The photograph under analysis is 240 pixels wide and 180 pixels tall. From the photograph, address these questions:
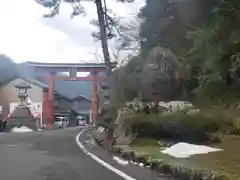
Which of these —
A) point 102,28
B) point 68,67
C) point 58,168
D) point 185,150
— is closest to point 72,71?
point 68,67

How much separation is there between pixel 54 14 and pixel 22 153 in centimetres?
1638

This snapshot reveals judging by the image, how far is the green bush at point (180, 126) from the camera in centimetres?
1580

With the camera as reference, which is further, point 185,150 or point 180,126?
point 180,126

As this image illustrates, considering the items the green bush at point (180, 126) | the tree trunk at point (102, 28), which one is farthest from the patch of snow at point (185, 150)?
the tree trunk at point (102, 28)

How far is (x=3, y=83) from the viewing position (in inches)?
2415

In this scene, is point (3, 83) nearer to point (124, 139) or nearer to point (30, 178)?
point (124, 139)

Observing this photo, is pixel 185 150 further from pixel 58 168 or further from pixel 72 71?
pixel 72 71

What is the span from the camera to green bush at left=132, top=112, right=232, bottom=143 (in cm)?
1580

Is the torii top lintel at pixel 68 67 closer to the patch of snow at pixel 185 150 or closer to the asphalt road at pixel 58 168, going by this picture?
the asphalt road at pixel 58 168

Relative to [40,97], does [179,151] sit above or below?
below

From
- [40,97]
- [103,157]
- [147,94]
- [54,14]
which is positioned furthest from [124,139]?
[40,97]

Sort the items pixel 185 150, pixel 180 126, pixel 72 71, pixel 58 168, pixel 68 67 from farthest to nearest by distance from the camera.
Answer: pixel 72 71
pixel 68 67
pixel 180 126
pixel 185 150
pixel 58 168

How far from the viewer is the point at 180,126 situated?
639 inches

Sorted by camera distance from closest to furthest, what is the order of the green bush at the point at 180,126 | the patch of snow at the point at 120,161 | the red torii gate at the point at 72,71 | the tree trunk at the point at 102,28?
the patch of snow at the point at 120,161 → the green bush at the point at 180,126 → the tree trunk at the point at 102,28 → the red torii gate at the point at 72,71
